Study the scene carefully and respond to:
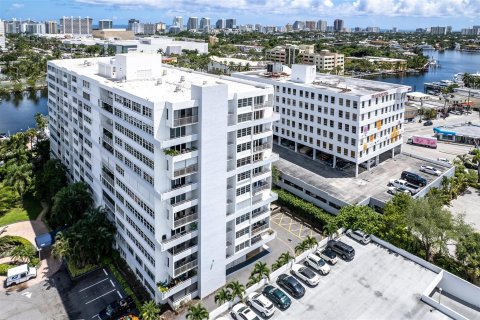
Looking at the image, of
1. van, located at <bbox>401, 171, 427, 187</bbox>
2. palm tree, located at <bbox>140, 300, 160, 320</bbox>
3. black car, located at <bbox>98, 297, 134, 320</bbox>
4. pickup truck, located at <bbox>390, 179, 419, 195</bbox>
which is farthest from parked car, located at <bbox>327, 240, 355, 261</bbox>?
van, located at <bbox>401, 171, 427, 187</bbox>

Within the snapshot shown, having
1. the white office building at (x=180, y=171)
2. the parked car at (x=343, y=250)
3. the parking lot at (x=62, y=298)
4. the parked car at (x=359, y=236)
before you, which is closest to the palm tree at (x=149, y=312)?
the white office building at (x=180, y=171)

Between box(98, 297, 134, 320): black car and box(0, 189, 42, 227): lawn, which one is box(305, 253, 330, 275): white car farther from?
box(0, 189, 42, 227): lawn

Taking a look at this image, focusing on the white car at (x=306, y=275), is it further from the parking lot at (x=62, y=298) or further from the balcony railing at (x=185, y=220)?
the parking lot at (x=62, y=298)

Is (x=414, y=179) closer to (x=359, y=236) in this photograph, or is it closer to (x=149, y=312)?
(x=359, y=236)

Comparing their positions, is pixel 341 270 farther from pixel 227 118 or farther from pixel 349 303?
pixel 227 118

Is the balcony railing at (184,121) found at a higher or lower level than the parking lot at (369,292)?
higher
